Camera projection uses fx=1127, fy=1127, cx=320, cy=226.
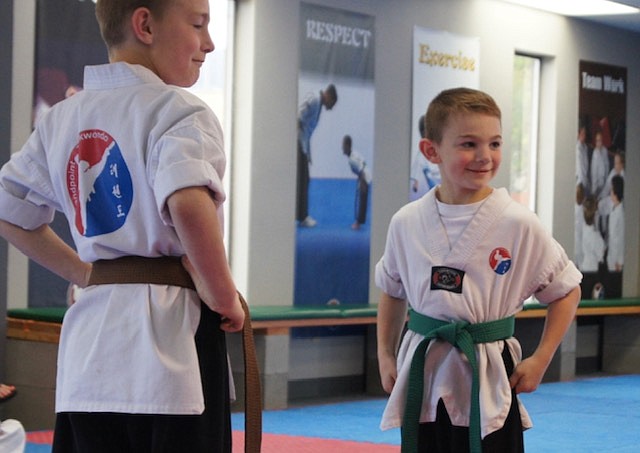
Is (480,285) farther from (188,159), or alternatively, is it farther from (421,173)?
(421,173)

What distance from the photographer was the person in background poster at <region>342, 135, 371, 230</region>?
28.5ft

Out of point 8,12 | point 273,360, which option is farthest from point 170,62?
point 273,360

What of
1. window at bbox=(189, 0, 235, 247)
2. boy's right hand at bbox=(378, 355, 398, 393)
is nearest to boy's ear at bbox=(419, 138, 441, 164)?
boy's right hand at bbox=(378, 355, 398, 393)

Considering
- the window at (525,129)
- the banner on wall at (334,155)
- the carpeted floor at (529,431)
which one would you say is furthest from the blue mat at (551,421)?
the window at (525,129)

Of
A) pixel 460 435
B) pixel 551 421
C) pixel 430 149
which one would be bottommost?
pixel 551 421

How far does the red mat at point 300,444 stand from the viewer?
573cm

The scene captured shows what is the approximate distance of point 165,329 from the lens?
207cm

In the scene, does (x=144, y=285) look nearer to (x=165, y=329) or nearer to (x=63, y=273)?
(x=165, y=329)

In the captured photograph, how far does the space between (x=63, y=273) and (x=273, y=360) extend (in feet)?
17.2

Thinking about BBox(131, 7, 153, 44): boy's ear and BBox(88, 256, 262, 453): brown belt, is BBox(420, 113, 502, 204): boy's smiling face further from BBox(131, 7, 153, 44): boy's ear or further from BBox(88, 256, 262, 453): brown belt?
BBox(131, 7, 153, 44): boy's ear

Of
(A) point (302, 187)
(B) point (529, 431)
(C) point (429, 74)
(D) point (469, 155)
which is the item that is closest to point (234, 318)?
(D) point (469, 155)

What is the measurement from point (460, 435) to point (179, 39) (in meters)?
1.35

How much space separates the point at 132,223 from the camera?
209cm

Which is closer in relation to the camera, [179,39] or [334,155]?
[179,39]
